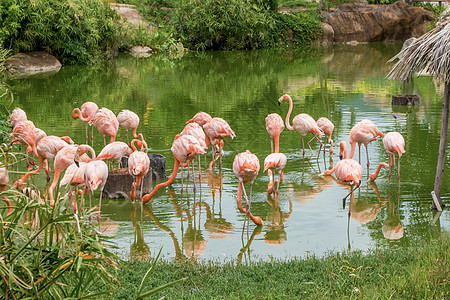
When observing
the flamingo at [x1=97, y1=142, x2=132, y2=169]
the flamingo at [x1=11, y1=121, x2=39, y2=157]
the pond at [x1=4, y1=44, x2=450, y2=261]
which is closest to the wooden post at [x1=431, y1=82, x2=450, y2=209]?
the pond at [x1=4, y1=44, x2=450, y2=261]

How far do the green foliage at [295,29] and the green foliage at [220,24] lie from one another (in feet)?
5.45

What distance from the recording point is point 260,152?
9250mm

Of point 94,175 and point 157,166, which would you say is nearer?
point 94,175

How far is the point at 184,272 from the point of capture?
16.3 feet

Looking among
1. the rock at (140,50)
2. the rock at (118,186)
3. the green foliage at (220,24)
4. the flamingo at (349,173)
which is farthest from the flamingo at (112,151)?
the green foliage at (220,24)

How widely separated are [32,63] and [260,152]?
14.4 m

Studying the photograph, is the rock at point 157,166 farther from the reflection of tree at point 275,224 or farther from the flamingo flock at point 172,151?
the reflection of tree at point 275,224

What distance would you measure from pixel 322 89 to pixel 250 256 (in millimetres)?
11222

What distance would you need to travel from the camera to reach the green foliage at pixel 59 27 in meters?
20.3

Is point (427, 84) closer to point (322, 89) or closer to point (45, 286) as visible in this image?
point (322, 89)

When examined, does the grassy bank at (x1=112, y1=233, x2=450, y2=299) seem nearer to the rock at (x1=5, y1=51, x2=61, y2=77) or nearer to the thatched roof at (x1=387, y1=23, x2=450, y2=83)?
the thatched roof at (x1=387, y1=23, x2=450, y2=83)

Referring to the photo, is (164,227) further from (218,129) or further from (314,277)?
(314,277)

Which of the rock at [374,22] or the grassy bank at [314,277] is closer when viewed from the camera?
the grassy bank at [314,277]

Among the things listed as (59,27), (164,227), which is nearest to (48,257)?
(164,227)
